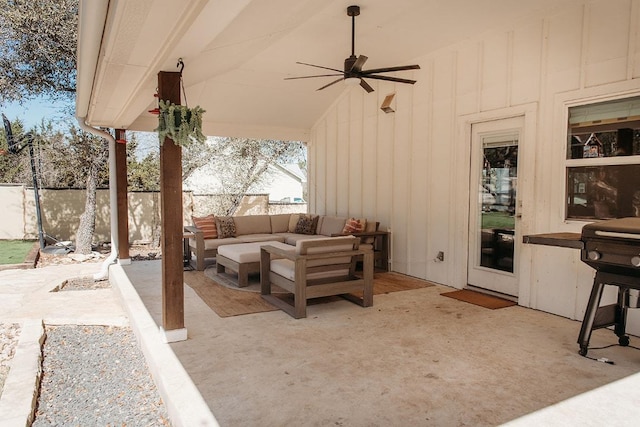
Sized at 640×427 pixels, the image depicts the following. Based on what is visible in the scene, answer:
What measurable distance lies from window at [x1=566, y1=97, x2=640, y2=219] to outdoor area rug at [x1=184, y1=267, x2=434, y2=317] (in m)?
2.24

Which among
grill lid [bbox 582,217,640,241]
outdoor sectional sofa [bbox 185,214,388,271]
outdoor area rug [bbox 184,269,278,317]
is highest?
grill lid [bbox 582,217,640,241]

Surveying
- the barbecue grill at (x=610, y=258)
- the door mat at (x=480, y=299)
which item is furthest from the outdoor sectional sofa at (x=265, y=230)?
the barbecue grill at (x=610, y=258)

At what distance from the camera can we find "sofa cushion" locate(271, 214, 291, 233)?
7765mm

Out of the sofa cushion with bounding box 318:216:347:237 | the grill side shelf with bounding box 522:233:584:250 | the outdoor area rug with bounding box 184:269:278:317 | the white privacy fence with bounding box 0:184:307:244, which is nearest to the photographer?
the grill side shelf with bounding box 522:233:584:250

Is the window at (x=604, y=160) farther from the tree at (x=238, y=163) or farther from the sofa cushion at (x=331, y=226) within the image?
the tree at (x=238, y=163)

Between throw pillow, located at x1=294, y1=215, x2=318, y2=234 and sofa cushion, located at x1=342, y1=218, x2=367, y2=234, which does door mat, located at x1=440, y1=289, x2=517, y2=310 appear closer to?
sofa cushion, located at x1=342, y1=218, x2=367, y2=234

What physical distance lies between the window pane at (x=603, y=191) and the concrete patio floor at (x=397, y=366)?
112 centimetres

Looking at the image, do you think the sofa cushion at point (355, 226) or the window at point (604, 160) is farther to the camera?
the sofa cushion at point (355, 226)

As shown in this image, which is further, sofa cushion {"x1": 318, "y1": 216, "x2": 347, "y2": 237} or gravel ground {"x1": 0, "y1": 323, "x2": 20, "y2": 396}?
sofa cushion {"x1": 318, "y1": 216, "x2": 347, "y2": 237}

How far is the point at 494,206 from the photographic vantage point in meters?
4.98

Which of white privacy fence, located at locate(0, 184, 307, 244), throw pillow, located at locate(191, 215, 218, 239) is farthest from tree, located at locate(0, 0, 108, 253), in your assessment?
throw pillow, located at locate(191, 215, 218, 239)

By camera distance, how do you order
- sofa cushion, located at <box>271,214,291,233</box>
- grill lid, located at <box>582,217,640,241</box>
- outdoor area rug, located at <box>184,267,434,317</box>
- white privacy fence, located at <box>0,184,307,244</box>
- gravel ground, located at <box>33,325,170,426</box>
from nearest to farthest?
gravel ground, located at <box>33,325,170,426</box>, grill lid, located at <box>582,217,640,241</box>, outdoor area rug, located at <box>184,267,434,317</box>, sofa cushion, located at <box>271,214,291,233</box>, white privacy fence, located at <box>0,184,307,244</box>

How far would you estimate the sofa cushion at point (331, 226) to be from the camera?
22.9 feet

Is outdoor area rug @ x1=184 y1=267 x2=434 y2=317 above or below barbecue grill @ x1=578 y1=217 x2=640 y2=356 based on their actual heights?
below
